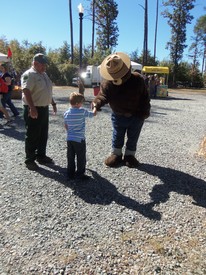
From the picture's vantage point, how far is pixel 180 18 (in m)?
45.7

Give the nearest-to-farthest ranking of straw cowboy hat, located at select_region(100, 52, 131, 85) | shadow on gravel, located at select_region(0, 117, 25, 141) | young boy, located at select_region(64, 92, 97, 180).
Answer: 1. young boy, located at select_region(64, 92, 97, 180)
2. straw cowboy hat, located at select_region(100, 52, 131, 85)
3. shadow on gravel, located at select_region(0, 117, 25, 141)

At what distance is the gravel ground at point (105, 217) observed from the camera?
269 centimetres

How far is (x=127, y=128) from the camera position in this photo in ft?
16.4

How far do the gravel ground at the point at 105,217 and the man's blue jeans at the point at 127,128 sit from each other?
43 cm

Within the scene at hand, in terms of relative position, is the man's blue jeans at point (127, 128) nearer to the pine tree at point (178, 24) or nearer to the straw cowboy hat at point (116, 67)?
the straw cowboy hat at point (116, 67)

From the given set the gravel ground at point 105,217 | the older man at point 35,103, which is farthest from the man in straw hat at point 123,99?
the older man at point 35,103

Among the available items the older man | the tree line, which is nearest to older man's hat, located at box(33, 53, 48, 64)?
the older man

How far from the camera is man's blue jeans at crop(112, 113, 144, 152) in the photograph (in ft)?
16.0

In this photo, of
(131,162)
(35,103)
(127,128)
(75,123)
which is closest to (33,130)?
(35,103)

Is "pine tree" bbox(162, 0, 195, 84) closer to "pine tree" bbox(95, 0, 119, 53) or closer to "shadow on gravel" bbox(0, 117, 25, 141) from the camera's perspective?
"pine tree" bbox(95, 0, 119, 53)

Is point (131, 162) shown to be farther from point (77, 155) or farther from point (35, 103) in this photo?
point (35, 103)

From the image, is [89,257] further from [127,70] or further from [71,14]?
[71,14]

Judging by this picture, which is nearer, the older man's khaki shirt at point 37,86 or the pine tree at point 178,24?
the older man's khaki shirt at point 37,86

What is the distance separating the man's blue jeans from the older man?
1.17 m
